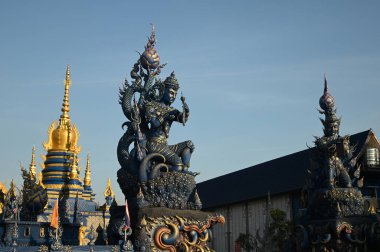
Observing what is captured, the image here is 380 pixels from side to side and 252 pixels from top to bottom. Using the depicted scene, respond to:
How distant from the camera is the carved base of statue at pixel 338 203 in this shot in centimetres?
1445

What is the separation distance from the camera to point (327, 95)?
16.5 meters

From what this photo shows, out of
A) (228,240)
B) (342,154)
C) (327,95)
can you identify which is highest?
(327,95)

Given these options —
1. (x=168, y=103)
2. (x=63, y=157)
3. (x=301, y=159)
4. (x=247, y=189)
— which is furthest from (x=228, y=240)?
(x=168, y=103)

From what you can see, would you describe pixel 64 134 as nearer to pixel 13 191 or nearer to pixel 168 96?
pixel 13 191

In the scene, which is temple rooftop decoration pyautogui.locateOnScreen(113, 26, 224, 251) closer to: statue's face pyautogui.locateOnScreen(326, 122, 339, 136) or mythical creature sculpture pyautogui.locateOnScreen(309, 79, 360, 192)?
mythical creature sculpture pyautogui.locateOnScreen(309, 79, 360, 192)

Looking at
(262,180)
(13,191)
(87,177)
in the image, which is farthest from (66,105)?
(13,191)

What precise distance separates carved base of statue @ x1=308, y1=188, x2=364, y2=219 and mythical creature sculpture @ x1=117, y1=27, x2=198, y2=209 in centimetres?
499

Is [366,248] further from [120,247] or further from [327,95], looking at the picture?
[120,247]

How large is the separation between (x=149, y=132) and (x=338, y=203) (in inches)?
232

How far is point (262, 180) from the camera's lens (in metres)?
38.0

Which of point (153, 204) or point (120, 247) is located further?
point (153, 204)

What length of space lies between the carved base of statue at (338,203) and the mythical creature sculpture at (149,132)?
196 inches

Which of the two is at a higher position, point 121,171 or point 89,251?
point 121,171

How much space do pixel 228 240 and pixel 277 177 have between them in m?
6.22
